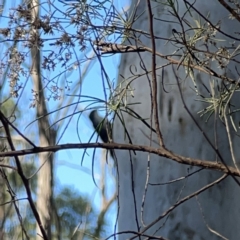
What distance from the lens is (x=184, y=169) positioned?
2.28 ft

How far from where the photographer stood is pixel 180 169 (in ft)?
2.29

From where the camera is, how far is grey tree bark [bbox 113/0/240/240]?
2.23 feet

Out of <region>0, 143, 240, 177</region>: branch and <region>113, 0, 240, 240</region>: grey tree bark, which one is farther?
<region>113, 0, 240, 240</region>: grey tree bark

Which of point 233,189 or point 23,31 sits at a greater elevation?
point 23,31

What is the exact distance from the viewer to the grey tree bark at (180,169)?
2.23 feet

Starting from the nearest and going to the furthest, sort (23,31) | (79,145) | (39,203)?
(79,145) → (23,31) → (39,203)

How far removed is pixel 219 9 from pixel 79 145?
1.25 feet

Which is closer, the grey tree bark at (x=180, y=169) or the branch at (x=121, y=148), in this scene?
the branch at (x=121, y=148)

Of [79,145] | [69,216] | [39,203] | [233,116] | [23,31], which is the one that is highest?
[69,216]

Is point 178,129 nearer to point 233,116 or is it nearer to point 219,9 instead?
point 233,116

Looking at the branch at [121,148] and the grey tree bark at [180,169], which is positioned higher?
the grey tree bark at [180,169]

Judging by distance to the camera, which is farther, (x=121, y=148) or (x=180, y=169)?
(x=180, y=169)

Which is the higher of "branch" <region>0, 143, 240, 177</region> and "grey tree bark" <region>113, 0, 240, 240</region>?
"grey tree bark" <region>113, 0, 240, 240</region>

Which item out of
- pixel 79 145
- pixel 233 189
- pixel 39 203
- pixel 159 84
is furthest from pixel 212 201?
pixel 39 203
